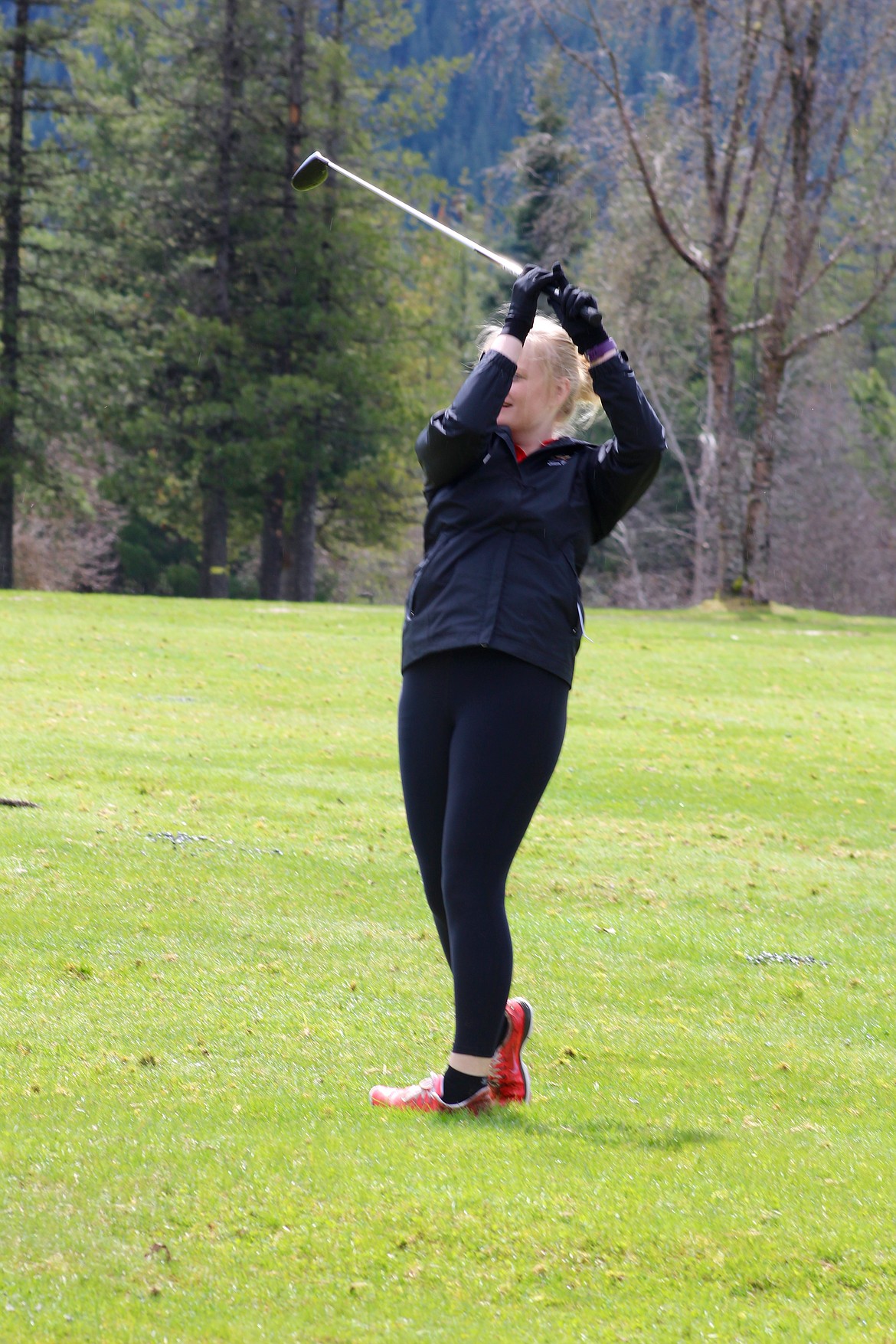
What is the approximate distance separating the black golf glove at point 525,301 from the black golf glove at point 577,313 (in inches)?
1.4

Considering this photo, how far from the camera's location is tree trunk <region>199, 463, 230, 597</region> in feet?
119

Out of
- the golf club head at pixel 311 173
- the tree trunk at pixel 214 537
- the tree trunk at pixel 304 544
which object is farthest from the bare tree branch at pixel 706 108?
the golf club head at pixel 311 173

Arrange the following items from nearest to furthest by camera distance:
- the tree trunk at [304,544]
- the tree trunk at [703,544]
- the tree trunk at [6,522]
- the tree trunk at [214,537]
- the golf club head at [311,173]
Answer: the golf club head at [311,173]
the tree trunk at [6,522]
the tree trunk at [214,537]
the tree trunk at [304,544]
the tree trunk at [703,544]

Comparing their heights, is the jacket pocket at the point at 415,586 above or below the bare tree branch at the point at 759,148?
below

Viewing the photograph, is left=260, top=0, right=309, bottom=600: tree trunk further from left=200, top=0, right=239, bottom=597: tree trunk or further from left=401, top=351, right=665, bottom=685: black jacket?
left=401, top=351, right=665, bottom=685: black jacket

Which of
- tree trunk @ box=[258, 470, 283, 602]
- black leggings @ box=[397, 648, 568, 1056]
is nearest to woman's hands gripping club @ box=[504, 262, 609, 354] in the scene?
black leggings @ box=[397, 648, 568, 1056]

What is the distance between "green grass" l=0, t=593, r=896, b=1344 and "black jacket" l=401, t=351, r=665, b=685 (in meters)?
1.16

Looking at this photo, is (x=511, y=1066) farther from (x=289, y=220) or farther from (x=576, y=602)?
(x=289, y=220)

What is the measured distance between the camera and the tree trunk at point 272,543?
38.7m

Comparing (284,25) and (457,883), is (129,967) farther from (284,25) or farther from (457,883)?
(284,25)

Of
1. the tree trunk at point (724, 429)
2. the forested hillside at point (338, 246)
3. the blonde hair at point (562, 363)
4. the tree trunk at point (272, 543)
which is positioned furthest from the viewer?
the tree trunk at point (272, 543)

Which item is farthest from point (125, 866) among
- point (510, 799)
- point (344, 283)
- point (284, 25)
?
point (284, 25)

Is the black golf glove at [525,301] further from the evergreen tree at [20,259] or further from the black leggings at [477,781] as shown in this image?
the evergreen tree at [20,259]

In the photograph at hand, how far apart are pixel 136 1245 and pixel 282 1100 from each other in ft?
2.88
